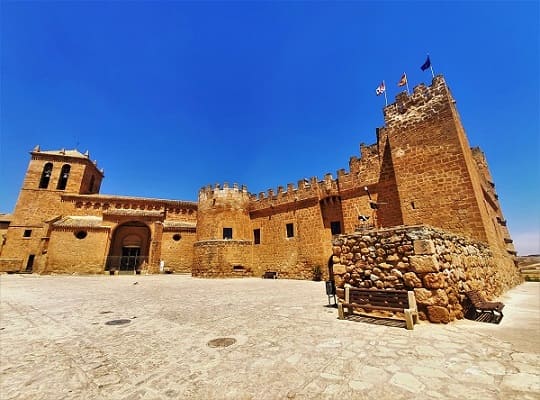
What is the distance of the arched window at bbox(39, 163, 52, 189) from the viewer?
90.2 ft

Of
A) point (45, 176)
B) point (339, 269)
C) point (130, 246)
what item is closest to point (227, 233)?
point (130, 246)

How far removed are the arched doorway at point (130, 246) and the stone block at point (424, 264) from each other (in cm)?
2663

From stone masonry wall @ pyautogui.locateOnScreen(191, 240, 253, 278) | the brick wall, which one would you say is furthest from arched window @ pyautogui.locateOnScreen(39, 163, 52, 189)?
stone masonry wall @ pyautogui.locateOnScreen(191, 240, 253, 278)

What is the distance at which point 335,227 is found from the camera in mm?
16094

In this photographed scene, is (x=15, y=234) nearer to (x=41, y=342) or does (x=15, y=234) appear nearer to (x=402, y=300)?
(x=41, y=342)

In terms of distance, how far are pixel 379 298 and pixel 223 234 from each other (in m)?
16.0

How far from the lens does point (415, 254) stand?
511cm

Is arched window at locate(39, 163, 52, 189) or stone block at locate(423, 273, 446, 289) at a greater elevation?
arched window at locate(39, 163, 52, 189)

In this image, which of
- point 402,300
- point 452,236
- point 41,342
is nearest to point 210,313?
point 41,342

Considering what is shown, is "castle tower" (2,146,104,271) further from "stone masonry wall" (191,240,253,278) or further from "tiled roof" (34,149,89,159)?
"stone masonry wall" (191,240,253,278)

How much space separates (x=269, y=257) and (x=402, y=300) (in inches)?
564

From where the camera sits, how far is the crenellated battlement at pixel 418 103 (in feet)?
36.6

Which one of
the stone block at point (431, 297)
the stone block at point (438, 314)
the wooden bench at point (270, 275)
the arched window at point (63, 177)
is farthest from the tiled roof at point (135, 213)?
the stone block at point (438, 314)

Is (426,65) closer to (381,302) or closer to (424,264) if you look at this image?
(424,264)
